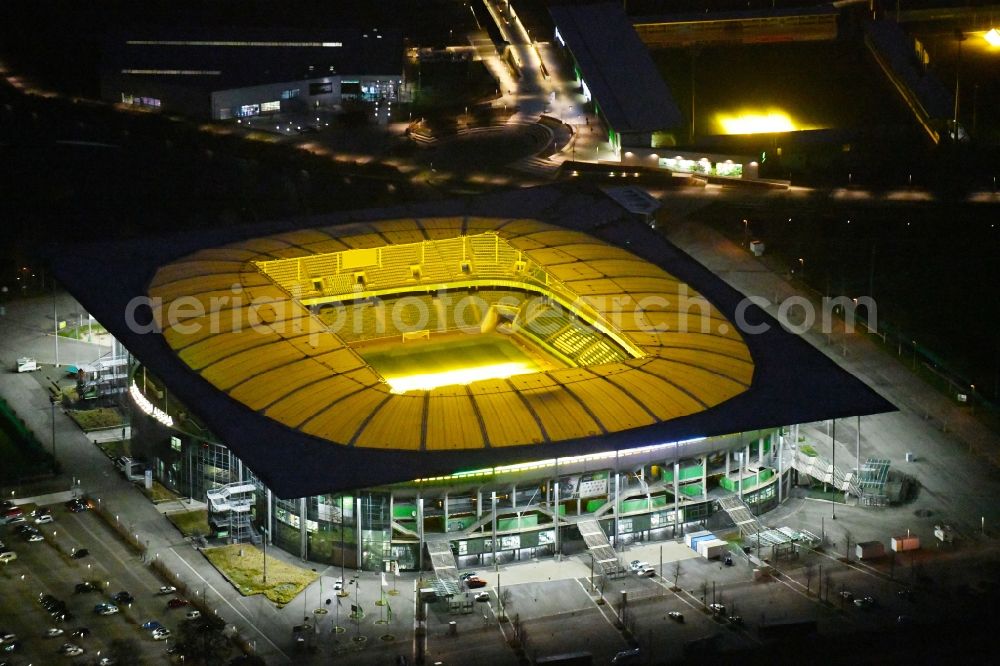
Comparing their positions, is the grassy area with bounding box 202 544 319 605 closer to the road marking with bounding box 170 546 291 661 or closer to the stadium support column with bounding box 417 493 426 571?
the road marking with bounding box 170 546 291 661

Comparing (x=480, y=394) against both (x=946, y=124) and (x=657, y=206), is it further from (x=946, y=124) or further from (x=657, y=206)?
(x=946, y=124)

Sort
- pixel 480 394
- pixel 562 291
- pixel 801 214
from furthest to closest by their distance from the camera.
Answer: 1. pixel 801 214
2. pixel 562 291
3. pixel 480 394

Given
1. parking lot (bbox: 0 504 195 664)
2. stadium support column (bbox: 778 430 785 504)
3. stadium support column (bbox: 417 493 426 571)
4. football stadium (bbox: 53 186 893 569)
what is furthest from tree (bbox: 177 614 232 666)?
stadium support column (bbox: 778 430 785 504)

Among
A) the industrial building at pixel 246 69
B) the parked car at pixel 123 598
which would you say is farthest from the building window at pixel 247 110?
the parked car at pixel 123 598

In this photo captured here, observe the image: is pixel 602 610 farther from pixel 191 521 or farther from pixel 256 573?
pixel 191 521

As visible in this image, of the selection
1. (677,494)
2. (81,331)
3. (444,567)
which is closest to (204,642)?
(444,567)

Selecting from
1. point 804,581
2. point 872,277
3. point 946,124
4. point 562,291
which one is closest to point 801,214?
point 872,277
